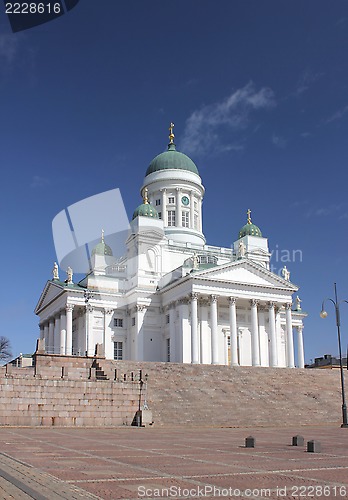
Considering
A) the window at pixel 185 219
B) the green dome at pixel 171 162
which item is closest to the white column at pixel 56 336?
the window at pixel 185 219

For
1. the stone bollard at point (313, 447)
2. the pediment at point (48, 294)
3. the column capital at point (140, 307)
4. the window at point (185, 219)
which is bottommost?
the stone bollard at point (313, 447)

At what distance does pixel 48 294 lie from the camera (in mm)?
70875

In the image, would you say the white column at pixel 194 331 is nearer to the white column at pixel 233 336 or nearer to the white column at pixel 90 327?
the white column at pixel 233 336

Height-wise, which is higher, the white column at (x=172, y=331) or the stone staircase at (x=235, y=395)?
the white column at (x=172, y=331)

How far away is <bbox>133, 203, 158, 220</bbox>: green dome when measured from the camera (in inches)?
2709

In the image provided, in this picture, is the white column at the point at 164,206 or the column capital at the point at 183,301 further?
the white column at the point at 164,206

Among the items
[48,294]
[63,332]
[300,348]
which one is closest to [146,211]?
[48,294]

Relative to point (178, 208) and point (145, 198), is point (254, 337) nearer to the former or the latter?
point (178, 208)

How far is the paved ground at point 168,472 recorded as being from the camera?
29.5ft

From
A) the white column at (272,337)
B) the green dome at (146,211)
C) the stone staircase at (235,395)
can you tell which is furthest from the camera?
the green dome at (146,211)

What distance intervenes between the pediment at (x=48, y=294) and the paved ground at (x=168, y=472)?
4963 centimetres

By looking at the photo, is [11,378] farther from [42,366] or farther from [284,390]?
[284,390]

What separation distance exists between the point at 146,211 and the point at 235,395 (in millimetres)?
32591

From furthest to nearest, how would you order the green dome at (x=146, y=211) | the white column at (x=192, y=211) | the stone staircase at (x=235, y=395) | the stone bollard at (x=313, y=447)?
the white column at (x=192, y=211) → the green dome at (x=146, y=211) → the stone staircase at (x=235, y=395) → the stone bollard at (x=313, y=447)
